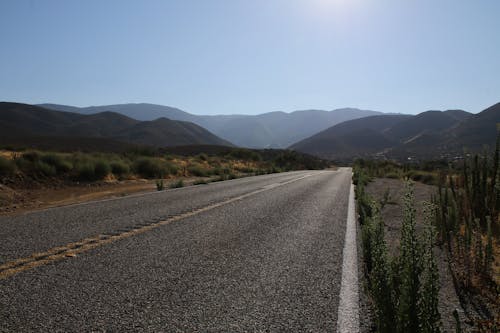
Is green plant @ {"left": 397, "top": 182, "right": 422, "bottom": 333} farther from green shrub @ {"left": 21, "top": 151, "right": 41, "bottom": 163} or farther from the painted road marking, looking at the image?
green shrub @ {"left": 21, "top": 151, "right": 41, "bottom": 163}

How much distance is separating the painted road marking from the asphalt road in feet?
0.22

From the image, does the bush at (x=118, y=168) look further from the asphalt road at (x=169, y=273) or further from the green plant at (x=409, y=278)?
the green plant at (x=409, y=278)

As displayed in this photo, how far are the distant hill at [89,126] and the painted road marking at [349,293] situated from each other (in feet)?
339

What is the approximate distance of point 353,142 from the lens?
165 m

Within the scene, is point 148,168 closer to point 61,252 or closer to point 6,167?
point 6,167

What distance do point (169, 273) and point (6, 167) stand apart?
12.6m

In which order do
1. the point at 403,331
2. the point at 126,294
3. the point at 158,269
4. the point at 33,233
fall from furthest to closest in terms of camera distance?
the point at 33,233 → the point at 158,269 → the point at 126,294 → the point at 403,331

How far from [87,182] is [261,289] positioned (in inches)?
563

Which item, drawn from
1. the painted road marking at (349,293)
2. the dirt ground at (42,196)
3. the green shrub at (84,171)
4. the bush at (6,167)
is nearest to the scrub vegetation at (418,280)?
the painted road marking at (349,293)

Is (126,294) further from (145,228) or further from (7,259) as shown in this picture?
(145,228)

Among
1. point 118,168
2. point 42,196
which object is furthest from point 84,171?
point 42,196

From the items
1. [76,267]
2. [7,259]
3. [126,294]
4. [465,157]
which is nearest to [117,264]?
[76,267]

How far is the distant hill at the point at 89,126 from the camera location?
10862 cm

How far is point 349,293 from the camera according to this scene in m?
3.11
